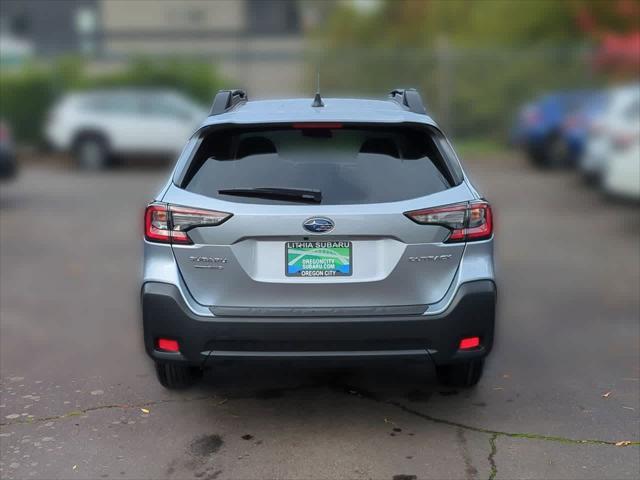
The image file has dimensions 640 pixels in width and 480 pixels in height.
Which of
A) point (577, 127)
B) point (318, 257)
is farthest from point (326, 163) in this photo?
point (577, 127)

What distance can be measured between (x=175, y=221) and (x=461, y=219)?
141 centimetres

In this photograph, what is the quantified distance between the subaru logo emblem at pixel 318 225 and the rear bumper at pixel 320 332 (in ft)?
1.38

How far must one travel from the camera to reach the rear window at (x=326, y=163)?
468cm

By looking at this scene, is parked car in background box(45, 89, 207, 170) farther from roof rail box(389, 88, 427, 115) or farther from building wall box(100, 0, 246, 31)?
roof rail box(389, 88, 427, 115)

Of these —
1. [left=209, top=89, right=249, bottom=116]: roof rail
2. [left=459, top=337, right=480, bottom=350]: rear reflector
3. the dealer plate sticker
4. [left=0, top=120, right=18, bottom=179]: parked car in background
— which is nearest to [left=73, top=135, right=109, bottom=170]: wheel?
[left=0, top=120, right=18, bottom=179]: parked car in background

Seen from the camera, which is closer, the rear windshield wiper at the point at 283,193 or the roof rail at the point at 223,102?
the rear windshield wiper at the point at 283,193

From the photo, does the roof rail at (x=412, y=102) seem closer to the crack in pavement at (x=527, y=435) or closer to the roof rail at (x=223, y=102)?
the roof rail at (x=223, y=102)

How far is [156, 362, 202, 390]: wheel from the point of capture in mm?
5383

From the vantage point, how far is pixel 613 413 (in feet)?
16.9

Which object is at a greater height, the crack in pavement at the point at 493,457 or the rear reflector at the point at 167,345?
the rear reflector at the point at 167,345

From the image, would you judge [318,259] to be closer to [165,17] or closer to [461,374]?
[461,374]

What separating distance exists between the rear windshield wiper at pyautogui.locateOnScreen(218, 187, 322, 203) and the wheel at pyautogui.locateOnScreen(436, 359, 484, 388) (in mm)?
1390

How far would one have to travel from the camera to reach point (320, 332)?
14.8 feet

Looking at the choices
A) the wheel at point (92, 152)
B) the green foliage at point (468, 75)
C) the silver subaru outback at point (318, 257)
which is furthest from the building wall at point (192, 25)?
the silver subaru outback at point (318, 257)
